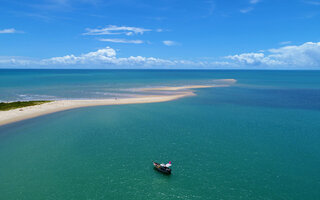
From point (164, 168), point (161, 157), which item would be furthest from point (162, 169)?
point (161, 157)

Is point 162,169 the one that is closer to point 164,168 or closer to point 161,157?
point 164,168

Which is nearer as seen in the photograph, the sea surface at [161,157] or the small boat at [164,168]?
the sea surface at [161,157]

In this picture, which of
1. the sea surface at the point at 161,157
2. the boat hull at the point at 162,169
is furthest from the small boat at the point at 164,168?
the sea surface at the point at 161,157

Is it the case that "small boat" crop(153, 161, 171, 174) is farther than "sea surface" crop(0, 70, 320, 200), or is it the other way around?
"small boat" crop(153, 161, 171, 174)

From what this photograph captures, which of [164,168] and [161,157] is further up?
[164,168]

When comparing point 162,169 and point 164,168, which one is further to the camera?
point 162,169

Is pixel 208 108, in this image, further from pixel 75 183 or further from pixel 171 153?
pixel 75 183

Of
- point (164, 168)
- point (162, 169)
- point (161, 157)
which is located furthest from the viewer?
point (161, 157)

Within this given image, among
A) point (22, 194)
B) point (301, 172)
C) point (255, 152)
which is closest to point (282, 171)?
point (301, 172)

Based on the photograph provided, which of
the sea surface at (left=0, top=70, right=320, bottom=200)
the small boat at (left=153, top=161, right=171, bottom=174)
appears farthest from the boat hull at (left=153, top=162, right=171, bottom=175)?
the sea surface at (left=0, top=70, right=320, bottom=200)

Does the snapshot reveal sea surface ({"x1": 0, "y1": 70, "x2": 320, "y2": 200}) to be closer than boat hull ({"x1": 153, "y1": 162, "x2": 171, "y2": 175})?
Yes

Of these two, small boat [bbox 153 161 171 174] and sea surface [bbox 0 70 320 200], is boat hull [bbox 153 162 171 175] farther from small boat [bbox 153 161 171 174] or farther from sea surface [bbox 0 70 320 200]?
sea surface [bbox 0 70 320 200]

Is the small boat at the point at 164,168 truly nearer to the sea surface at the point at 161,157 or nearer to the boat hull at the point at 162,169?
the boat hull at the point at 162,169
